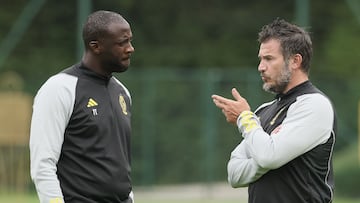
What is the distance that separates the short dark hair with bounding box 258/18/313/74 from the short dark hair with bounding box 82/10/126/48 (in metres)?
0.99

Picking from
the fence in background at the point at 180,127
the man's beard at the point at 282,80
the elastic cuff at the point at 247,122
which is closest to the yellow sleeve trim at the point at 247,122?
the elastic cuff at the point at 247,122

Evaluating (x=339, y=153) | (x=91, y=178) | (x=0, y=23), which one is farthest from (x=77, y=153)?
(x=0, y=23)

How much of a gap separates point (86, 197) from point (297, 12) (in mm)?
16924

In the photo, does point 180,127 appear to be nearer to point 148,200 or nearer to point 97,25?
point 148,200

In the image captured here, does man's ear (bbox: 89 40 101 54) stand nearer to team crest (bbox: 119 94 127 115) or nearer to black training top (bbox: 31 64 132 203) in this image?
black training top (bbox: 31 64 132 203)

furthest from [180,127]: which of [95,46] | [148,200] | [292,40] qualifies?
[292,40]

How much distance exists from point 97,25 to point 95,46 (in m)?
0.14

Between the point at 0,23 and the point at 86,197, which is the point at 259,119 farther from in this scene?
the point at 0,23

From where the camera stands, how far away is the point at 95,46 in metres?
6.86

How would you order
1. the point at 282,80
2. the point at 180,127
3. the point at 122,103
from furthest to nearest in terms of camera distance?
1. the point at 180,127
2. the point at 122,103
3. the point at 282,80

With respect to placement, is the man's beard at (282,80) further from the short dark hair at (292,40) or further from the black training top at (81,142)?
the black training top at (81,142)

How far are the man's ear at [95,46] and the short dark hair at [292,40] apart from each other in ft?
3.49

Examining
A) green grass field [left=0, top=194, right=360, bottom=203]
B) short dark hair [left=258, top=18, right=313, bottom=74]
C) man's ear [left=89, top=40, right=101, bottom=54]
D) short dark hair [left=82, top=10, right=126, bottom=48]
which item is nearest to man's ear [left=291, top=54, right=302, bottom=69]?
short dark hair [left=258, top=18, right=313, bottom=74]

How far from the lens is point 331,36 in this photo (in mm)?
27125
